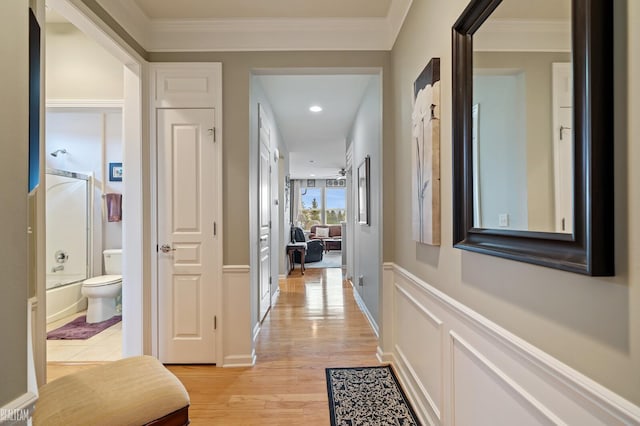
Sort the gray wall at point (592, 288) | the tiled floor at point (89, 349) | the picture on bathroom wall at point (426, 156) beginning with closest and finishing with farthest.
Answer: the gray wall at point (592, 288)
the picture on bathroom wall at point (426, 156)
the tiled floor at point (89, 349)

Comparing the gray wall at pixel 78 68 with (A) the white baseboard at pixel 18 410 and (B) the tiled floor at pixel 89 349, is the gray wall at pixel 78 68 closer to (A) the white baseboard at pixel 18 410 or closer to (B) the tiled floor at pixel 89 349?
(B) the tiled floor at pixel 89 349

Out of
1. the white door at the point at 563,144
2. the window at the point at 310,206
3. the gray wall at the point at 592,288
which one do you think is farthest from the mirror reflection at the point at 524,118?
the window at the point at 310,206

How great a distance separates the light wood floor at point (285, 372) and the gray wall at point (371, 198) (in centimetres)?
37

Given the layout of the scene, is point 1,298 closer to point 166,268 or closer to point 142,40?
point 166,268

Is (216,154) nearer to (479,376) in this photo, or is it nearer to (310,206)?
(479,376)

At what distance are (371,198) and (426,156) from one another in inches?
69.6

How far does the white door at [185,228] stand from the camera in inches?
98.0

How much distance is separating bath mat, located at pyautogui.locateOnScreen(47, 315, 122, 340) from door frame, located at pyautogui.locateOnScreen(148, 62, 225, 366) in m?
1.23

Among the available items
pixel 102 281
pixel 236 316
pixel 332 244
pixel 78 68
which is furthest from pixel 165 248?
pixel 332 244

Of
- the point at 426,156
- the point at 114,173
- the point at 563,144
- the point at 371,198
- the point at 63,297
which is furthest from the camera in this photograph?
the point at 114,173

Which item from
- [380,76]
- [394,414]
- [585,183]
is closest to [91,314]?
[394,414]

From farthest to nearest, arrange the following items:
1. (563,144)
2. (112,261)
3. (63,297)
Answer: (112,261) → (63,297) → (563,144)

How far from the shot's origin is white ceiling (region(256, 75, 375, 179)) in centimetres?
343

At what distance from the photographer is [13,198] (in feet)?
2.37
